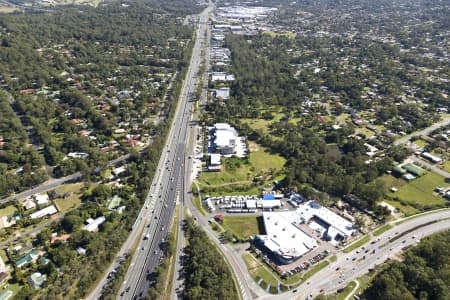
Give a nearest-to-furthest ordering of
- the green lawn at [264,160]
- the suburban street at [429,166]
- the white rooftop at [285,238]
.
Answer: the white rooftop at [285,238] → the suburban street at [429,166] → the green lawn at [264,160]

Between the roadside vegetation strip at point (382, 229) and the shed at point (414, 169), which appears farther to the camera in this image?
the shed at point (414, 169)

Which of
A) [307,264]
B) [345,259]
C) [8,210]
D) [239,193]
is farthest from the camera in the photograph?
[239,193]

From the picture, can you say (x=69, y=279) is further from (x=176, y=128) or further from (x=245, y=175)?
(x=176, y=128)

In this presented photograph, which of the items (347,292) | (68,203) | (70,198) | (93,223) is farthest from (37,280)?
(347,292)

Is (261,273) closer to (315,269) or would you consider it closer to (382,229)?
(315,269)

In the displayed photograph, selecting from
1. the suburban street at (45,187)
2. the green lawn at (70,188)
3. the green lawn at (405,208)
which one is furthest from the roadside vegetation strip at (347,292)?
the suburban street at (45,187)

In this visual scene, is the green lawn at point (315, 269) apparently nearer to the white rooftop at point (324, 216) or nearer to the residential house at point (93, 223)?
the white rooftop at point (324, 216)
